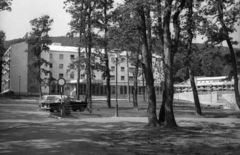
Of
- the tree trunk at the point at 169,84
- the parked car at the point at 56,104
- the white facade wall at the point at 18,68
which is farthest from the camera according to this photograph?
the white facade wall at the point at 18,68

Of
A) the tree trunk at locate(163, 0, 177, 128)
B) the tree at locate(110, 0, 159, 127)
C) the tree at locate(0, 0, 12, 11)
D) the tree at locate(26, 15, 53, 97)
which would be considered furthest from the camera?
the tree at locate(26, 15, 53, 97)

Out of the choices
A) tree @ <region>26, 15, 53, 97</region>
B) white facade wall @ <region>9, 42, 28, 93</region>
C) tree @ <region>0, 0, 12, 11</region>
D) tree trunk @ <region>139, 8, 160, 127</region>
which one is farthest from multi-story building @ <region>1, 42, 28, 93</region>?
tree trunk @ <region>139, 8, 160, 127</region>

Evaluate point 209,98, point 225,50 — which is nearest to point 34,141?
point 225,50

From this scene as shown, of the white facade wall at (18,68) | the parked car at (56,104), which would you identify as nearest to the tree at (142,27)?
the parked car at (56,104)

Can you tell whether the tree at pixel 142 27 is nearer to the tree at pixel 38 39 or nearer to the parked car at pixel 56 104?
the parked car at pixel 56 104

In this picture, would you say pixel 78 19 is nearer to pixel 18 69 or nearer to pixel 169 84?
pixel 169 84

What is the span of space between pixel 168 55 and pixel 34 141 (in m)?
7.52

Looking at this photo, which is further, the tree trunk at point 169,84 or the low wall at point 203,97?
the low wall at point 203,97

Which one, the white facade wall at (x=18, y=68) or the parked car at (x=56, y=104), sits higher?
the white facade wall at (x=18, y=68)

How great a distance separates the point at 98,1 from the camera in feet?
105

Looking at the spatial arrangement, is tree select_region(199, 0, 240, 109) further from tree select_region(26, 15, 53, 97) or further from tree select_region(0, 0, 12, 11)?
tree select_region(26, 15, 53, 97)

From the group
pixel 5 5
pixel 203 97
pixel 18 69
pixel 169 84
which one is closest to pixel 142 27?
pixel 169 84

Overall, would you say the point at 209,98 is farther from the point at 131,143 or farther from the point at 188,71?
the point at 131,143

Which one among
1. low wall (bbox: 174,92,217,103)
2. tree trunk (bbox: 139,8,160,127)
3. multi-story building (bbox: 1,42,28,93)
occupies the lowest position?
low wall (bbox: 174,92,217,103)
